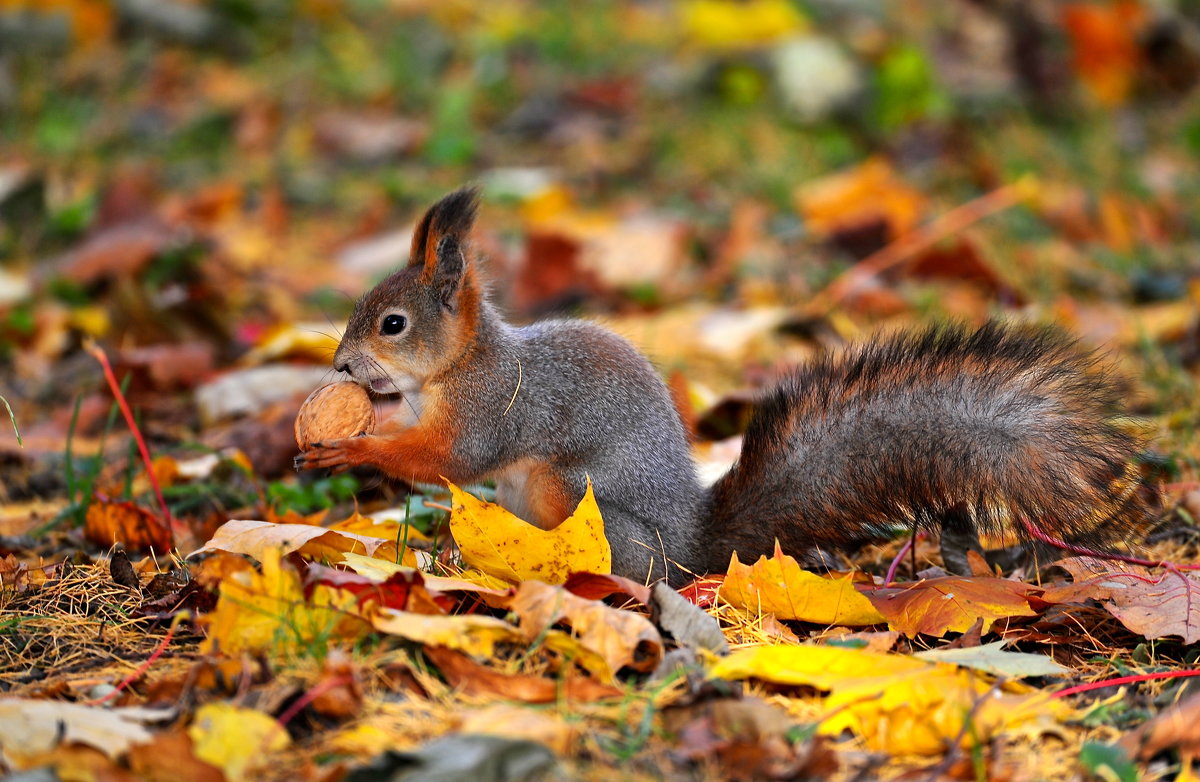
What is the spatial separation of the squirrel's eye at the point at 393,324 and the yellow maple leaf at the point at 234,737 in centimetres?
112

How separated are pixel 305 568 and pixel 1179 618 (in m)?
1.48

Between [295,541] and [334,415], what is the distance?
43cm

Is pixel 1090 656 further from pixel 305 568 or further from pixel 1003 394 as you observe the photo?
pixel 305 568

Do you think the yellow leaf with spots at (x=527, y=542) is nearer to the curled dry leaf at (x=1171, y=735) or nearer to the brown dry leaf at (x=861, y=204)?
the curled dry leaf at (x=1171, y=735)

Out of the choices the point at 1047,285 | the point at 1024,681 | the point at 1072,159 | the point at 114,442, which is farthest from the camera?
the point at 1072,159

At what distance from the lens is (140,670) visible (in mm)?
1891

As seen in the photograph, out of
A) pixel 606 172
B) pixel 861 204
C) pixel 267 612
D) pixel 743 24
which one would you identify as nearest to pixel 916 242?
pixel 861 204

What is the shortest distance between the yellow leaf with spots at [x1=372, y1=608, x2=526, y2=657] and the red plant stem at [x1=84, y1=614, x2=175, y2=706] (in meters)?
0.38

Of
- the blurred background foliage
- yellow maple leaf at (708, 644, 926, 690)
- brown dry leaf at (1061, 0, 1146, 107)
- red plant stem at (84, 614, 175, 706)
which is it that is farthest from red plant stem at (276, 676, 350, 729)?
brown dry leaf at (1061, 0, 1146, 107)

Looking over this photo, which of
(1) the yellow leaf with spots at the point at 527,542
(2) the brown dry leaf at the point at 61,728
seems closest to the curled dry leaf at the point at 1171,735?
(1) the yellow leaf with spots at the point at 527,542

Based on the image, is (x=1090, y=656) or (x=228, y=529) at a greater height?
(x=228, y=529)

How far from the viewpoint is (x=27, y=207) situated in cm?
512

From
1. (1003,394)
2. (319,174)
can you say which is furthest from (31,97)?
(1003,394)

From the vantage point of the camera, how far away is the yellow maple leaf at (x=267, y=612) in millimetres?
1850
